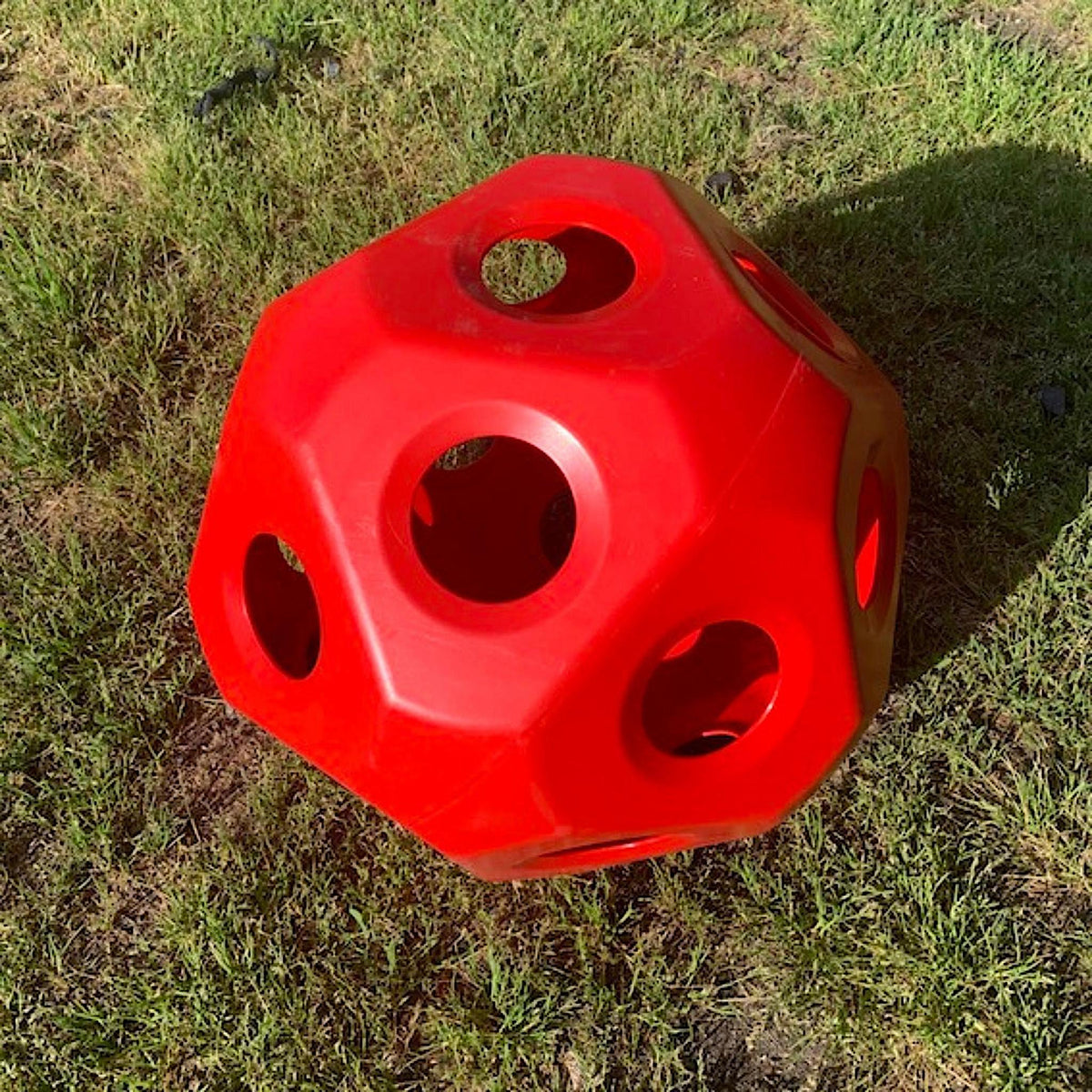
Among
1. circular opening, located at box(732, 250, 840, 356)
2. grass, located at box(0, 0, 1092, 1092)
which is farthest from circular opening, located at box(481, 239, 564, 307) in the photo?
circular opening, located at box(732, 250, 840, 356)

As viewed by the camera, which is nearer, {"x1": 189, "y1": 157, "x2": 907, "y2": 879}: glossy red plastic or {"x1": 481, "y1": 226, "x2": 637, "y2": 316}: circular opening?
{"x1": 189, "y1": 157, "x2": 907, "y2": 879}: glossy red plastic

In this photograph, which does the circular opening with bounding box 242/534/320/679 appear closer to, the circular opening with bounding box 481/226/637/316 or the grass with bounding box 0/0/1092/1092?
the grass with bounding box 0/0/1092/1092

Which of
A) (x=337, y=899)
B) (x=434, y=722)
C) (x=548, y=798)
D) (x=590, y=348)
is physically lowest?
(x=337, y=899)

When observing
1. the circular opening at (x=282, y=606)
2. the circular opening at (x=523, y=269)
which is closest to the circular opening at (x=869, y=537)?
the circular opening at (x=282, y=606)

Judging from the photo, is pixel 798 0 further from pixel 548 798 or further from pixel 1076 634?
pixel 548 798

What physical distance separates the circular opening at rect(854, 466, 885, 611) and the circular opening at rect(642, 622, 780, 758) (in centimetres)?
23

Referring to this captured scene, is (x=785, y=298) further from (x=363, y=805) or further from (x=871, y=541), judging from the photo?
(x=363, y=805)

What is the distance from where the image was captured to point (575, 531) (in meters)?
2.20

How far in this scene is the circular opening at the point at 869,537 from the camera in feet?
8.28

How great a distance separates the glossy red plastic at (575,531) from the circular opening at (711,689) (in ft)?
1.03

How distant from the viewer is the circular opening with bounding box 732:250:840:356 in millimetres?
2439

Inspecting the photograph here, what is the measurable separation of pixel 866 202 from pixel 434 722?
8.32ft

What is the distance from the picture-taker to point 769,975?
2568 millimetres

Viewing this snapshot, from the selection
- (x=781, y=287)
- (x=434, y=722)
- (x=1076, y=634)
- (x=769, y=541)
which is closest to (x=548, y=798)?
(x=434, y=722)
